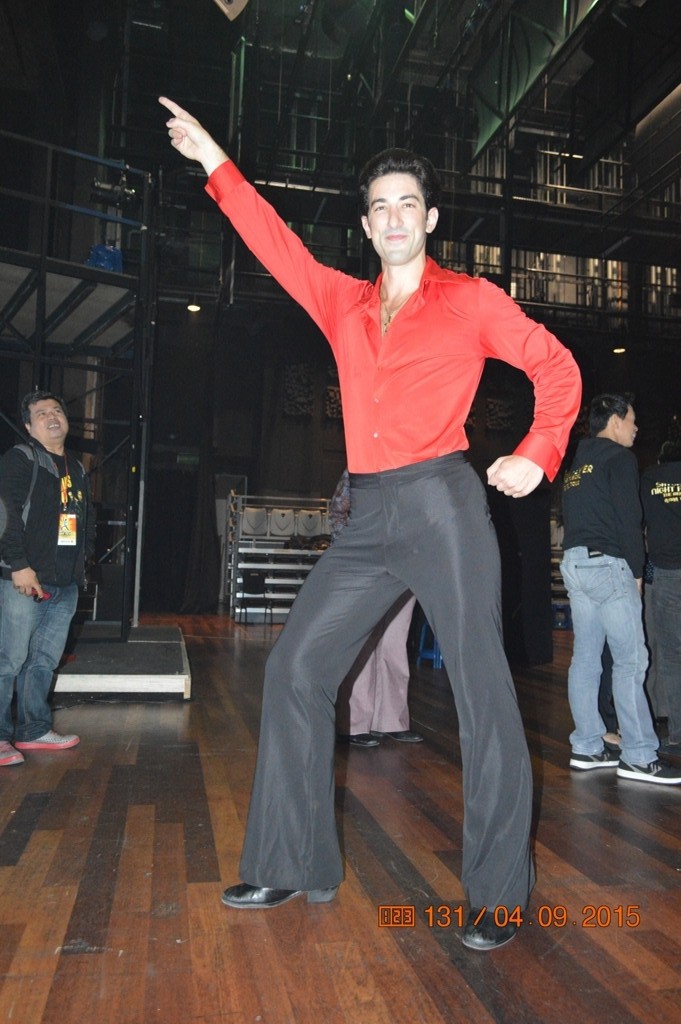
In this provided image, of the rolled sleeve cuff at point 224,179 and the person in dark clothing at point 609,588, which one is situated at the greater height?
the rolled sleeve cuff at point 224,179

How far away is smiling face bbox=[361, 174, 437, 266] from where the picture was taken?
1804mm

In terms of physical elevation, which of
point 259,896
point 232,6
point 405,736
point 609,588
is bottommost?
point 405,736

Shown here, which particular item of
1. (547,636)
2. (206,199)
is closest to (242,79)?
(206,199)

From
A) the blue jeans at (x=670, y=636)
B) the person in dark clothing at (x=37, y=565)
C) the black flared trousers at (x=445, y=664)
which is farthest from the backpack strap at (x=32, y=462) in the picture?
the blue jeans at (x=670, y=636)

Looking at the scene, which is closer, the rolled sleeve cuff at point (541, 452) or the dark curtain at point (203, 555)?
the rolled sleeve cuff at point (541, 452)

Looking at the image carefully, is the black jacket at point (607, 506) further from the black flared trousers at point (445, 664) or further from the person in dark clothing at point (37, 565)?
the person in dark clothing at point (37, 565)

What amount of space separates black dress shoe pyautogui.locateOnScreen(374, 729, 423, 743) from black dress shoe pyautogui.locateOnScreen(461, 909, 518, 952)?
7.54 feet

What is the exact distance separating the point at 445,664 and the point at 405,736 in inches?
97.2

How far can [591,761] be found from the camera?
3473 mm

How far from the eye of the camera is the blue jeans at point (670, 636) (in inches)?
147

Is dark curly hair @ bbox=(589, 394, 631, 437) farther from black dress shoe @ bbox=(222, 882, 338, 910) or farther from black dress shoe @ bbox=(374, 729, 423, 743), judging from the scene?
black dress shoe @ bbox=(222, 882, 338, 910)

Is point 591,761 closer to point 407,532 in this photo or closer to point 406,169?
point 407,532

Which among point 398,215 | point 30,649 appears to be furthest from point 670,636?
point 30,649

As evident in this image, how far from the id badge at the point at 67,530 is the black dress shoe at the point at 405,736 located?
1735 millimetres
